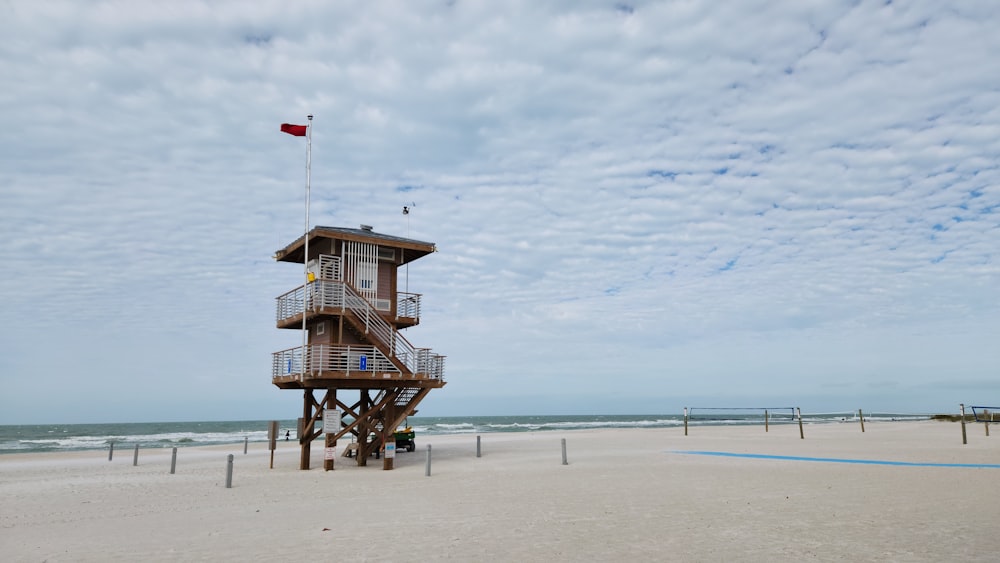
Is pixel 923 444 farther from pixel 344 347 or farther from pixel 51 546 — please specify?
pixel 51 546

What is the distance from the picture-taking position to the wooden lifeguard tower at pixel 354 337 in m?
22.8

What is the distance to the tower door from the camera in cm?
2464

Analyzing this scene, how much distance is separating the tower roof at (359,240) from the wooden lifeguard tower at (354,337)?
40 mm

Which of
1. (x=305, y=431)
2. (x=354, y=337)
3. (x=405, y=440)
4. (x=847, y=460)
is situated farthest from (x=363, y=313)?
(x=847, y=460)

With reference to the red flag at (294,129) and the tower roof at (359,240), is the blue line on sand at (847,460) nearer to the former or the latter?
the tower roof at (359,240)

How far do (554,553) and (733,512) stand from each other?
184 inches

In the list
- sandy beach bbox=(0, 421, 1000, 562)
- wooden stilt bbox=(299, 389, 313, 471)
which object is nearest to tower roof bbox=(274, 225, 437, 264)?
wooden stilt bbox=(299, 389, 313, 471)

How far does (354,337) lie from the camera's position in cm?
2409

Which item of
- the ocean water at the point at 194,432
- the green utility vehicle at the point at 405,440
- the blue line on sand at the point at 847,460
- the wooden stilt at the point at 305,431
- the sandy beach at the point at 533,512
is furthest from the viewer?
the ocean water at the point at 194,432

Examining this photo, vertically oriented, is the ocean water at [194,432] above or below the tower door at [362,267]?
below

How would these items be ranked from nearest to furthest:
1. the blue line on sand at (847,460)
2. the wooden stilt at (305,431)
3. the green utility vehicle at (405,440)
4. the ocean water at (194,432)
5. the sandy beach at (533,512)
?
Result: the sandy beach at (533,512), the blue line on sand at (847,460), the wooden stilt at (305,431), the green utility vehicle at (405,440), the ocean water at (194,432)

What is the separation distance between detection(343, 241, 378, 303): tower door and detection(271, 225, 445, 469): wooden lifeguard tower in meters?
0.04

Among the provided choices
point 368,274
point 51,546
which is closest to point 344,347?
point 368,274

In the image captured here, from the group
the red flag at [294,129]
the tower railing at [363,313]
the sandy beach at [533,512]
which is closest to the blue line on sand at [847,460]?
the sandy beach at [533,512]
